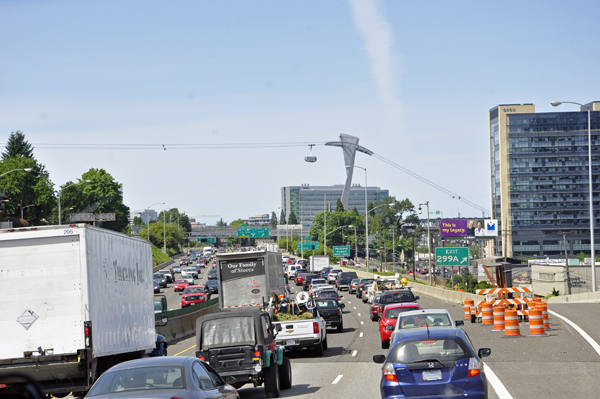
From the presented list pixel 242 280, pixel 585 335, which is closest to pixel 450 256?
pixel 242 280

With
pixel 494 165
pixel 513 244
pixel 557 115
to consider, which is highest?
pixel 557 115

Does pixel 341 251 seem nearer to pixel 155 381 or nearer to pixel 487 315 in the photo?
pixel 487 315

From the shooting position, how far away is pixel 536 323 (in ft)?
81.6

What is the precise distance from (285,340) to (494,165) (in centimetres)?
17966

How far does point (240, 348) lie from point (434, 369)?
498 centimetres

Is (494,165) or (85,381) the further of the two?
(494,165)

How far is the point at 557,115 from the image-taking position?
→ 7303 inches

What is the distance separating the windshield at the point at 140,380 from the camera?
27.6 ft

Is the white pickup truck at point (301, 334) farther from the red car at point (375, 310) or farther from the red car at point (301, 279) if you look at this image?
the red car at point (301, 279)

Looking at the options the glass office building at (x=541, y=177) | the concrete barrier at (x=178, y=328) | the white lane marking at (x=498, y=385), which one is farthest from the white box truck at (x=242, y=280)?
the glass office building at (x=541, y=177)

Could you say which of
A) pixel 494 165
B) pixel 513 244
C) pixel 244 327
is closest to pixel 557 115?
pixel 494 165

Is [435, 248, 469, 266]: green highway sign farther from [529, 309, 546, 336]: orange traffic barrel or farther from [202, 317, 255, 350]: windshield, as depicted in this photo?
[202, 317, 255, 350]: windshield

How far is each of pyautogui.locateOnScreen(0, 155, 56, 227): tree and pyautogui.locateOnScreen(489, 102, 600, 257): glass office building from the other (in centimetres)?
12422

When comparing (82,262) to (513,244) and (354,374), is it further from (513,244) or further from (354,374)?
(513,244)
